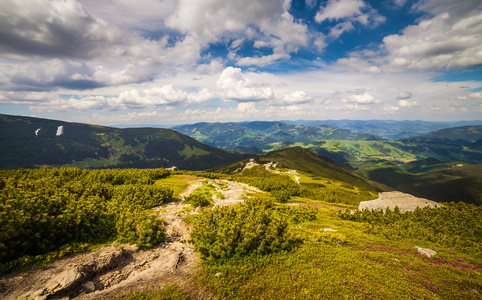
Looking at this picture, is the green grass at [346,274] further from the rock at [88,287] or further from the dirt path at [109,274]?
the rock at [88,287]

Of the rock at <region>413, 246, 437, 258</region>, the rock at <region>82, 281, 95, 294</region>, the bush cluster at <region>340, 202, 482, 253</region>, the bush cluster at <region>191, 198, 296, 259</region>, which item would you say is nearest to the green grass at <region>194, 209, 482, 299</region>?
the rock at <region>413, 246, 437, 258</region>

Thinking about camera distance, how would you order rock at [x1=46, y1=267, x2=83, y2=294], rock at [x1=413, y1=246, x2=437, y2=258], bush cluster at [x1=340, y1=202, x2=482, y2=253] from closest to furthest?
1. rock at [x1=46, y1=267, x2=83, y2=294]
2. rock at [x1=413, y1=246, x2=437, y2=258]
3. bush cluster at [x1=340, y1=202, x2=482, y2=253]

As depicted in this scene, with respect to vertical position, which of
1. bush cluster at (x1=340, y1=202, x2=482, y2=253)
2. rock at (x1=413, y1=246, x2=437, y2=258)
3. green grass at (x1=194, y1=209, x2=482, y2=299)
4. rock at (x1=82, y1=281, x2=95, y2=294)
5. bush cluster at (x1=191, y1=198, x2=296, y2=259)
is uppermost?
bush cluster at (x1=191, y1=198, x2=296, y2=259)

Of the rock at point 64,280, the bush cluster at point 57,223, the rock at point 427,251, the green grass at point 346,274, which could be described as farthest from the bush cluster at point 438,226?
the rock at point 64,280

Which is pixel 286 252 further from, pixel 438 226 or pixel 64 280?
pixel 438 226


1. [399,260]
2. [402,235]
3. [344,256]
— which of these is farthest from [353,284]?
[402,235]

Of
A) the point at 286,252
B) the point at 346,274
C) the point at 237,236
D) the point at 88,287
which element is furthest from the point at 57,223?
the point at 346,274

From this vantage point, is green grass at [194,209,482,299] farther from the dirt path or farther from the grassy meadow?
the dirt path

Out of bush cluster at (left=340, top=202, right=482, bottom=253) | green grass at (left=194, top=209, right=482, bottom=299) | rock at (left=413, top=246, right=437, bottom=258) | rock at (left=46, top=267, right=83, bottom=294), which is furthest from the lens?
bush cluster at (left=340, top=202, right=482, bottom=253)

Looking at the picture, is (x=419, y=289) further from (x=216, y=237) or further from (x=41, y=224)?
(x=41, y=224)
